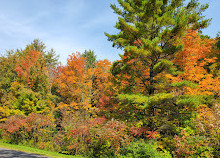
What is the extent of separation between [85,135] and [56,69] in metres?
27.5

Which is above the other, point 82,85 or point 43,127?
point 82,85

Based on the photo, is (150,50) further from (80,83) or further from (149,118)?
(80,83)

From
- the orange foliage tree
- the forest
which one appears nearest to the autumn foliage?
the forest

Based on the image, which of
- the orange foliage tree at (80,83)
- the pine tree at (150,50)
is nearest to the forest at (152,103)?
the pine tree at (150,50)

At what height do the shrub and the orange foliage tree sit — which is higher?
the orange foliage tree

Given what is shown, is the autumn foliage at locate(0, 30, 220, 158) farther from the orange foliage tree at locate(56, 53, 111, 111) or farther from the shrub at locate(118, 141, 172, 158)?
the orange foliage tree at locate(56, 53, 111, 111)

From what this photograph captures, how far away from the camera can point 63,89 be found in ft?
93.8

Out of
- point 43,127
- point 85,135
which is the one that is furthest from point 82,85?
point 85,135

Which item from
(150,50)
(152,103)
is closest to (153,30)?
(150,50)

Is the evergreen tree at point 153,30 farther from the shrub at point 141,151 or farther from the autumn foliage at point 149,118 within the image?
the shrub at point 141,151

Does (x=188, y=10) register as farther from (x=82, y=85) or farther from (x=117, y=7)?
(x=82, y=85)

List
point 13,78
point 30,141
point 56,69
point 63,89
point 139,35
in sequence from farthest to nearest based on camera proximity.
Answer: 1. point 56,69
2. point 13,78
3. point 63,89
4. point 30,141
5. point 139,35

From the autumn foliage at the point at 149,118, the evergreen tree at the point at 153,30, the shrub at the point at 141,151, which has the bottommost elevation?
the shrub at the point at 141,151

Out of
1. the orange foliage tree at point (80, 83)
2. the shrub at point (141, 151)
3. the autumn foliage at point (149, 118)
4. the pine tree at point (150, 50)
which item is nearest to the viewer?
the shrub at point (141, 151)
